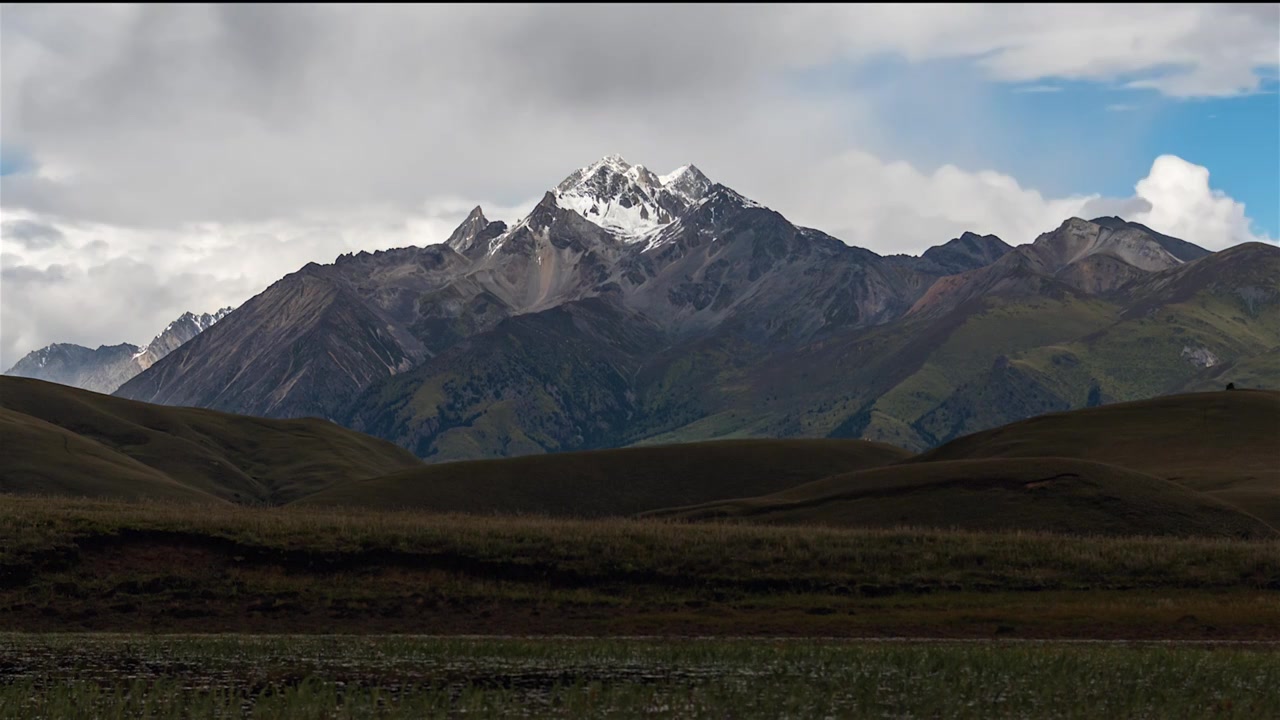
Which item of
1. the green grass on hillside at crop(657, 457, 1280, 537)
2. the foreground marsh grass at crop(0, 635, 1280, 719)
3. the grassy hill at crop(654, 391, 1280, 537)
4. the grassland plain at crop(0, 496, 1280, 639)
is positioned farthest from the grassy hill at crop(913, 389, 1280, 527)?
the foreground marsh grass at crop(0, 635, 1280, 719)

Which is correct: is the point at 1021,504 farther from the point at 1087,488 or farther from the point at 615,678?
the point at 615,678

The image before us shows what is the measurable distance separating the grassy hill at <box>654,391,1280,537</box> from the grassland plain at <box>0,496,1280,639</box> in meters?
18.9

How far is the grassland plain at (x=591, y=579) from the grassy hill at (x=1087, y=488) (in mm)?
18876

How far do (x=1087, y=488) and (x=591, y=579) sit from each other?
2296 inches

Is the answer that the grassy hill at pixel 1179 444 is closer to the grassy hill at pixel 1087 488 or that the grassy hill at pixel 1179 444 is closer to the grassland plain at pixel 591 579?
the grassy hill at pixel 1087 488

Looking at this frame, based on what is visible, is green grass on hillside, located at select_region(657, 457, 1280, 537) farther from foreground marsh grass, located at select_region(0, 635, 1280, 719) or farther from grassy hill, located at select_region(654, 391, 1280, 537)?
foreground marsh grass, located at select_region(0, 635, 1280, 719)

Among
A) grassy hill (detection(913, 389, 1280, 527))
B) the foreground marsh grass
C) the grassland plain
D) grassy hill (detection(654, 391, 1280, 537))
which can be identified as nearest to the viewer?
the foreground marsh grass

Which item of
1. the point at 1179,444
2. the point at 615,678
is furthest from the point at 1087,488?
the point at 615,678

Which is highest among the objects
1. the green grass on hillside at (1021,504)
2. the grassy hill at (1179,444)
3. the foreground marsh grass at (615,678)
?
the grassy hill at (1179,444)

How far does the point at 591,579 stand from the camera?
87062mm

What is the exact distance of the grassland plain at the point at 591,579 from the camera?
251 ft

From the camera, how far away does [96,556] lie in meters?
83.7

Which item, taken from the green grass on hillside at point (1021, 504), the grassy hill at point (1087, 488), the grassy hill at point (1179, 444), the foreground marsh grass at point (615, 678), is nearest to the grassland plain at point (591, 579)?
the foreground marsh grass at point (615, 678)

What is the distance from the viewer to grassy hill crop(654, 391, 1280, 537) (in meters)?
119
